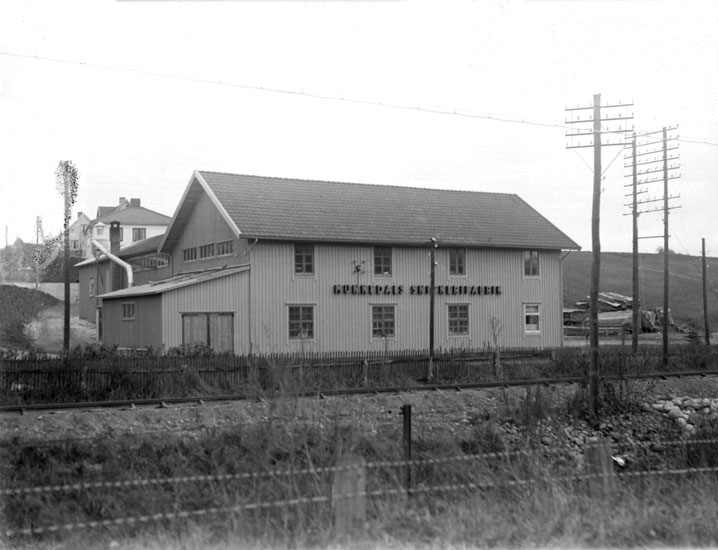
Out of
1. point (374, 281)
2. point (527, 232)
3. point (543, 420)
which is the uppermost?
point (527, 232)

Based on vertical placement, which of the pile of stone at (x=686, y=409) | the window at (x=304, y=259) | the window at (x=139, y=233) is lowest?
the pile of stone at (x=686, y=409)

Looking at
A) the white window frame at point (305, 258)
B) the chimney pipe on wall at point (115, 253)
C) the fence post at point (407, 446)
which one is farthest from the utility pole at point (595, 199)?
the chimney pipe on wall at point (115, 253)

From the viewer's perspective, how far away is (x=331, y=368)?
21.9 meters

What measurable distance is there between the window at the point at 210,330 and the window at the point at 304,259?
3.80 m

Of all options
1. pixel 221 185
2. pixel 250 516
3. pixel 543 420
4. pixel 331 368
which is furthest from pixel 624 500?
pixel 221 185

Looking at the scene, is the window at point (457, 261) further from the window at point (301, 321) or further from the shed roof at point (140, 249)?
the shed roof at point (140, 249)

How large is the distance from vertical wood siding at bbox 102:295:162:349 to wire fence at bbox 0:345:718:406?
771 cm

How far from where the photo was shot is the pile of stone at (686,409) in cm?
1731

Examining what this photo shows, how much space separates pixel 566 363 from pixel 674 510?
1952 centimetres

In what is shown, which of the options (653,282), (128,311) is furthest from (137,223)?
(653,282)

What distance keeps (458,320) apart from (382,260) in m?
Result: 4.59

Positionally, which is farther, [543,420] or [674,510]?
[543,420]

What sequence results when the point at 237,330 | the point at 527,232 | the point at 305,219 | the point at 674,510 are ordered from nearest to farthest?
the point at 674,510
the point at 237,330
the point at 305,219
the point at 527,232

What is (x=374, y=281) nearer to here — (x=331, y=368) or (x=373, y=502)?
(x=331, y=368)
